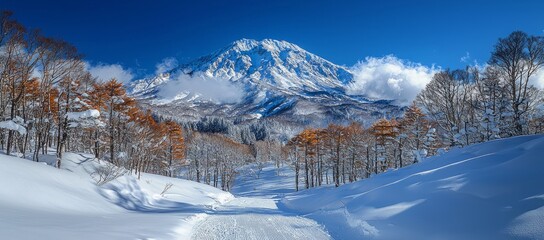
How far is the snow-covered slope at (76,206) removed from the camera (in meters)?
7.40

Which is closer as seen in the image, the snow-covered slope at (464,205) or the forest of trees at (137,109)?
the snow-covered slope at (464,205)

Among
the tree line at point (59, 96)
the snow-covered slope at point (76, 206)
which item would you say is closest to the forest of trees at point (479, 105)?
the snow-covered slope at point (76, 206)

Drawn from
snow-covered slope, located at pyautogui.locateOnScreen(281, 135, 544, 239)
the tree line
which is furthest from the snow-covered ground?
the tree line

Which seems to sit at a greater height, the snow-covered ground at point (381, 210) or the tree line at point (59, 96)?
the tree line at point (59, 96)

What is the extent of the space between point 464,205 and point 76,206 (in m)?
13.4

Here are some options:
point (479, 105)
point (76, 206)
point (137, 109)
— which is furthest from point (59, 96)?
point (479, 105)

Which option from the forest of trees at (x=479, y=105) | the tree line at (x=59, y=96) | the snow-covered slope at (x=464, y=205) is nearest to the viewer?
the snow-covered slope at (x=464, y=205)

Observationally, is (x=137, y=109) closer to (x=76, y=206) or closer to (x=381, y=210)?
(x=76, y=206)

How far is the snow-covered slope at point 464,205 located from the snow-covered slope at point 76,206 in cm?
595

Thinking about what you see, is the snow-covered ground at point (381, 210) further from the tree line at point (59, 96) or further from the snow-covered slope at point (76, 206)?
the tree line at point (59, 96)

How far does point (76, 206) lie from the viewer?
12453 millimetres

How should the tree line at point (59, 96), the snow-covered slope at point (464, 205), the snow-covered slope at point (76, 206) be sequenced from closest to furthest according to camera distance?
the snow-covered slope at point (464, 205) → the snow-covered slope at point (76, 206) → the tree line at point (59, 96)

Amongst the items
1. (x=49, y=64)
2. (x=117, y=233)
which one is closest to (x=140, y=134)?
(x=49, y=64)

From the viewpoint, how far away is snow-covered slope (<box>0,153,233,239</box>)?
7402mm
